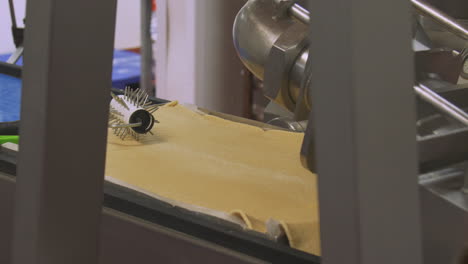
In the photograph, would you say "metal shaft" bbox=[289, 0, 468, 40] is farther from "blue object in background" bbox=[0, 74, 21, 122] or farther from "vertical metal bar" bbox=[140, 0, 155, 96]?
"vertical metal bar" bbox=[140, 0, 155, 96]

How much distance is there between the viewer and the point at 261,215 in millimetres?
570

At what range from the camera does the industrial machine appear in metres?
0.27

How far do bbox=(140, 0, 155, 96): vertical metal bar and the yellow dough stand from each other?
1.35 m

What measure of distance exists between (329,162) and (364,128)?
23 mm

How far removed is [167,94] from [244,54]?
129 cm

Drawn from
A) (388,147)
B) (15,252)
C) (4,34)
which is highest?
(388,147)

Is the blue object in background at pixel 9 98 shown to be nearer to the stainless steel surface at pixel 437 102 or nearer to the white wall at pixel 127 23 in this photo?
the stainless steel surface at pixel 437 102

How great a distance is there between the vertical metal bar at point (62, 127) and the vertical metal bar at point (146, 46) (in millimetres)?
1856

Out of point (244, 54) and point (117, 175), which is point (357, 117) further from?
point (244, 54)

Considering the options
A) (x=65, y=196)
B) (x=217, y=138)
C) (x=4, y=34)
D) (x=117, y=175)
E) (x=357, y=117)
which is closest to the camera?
(x=357, y=117)

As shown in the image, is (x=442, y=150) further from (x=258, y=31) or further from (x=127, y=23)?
(x=127, y=23)

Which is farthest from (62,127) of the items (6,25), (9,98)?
(6,25)

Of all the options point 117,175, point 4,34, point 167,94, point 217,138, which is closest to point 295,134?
point 217,138

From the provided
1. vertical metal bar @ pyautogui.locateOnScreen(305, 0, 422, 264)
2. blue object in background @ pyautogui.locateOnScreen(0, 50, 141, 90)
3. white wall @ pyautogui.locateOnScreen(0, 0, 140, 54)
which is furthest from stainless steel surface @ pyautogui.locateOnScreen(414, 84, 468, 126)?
white wall @ pyautogui.locateOnScreen(0, 0, 140, 54)
